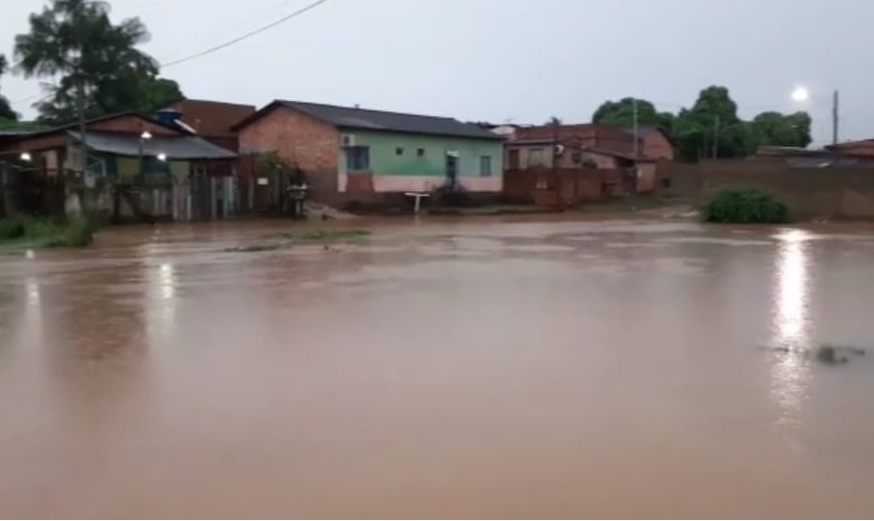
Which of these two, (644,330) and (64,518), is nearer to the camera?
(64,518)

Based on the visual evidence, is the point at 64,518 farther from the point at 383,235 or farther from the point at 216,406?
the point at 383,235

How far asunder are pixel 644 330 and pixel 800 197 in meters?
24.1

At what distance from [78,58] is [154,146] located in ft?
59.7

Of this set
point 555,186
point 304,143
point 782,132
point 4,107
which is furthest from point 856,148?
point 4,107

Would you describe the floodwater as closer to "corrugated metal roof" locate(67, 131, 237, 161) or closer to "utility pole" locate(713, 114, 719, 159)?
"corrugated metal roof" locate(67, 131, 237, 161)

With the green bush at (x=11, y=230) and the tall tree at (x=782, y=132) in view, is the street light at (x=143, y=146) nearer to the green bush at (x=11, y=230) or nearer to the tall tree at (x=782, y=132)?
the green bush at (x=11, y=230)

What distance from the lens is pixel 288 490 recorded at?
13.6ft

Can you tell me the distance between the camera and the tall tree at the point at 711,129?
54.2 m

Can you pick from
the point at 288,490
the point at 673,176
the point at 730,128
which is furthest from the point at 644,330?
the point at 730,128

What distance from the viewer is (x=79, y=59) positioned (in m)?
41.1

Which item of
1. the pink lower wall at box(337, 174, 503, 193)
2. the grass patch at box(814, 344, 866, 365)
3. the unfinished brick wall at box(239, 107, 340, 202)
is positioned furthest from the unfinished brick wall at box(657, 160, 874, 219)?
the grass patch at box(814, 344, 866, 365)

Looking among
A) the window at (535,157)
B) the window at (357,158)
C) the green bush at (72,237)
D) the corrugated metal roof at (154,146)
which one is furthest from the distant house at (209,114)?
the green bush at (72,237)

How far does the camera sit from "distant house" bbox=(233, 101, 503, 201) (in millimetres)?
31859

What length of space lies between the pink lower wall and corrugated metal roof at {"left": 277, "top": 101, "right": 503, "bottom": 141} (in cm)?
187
